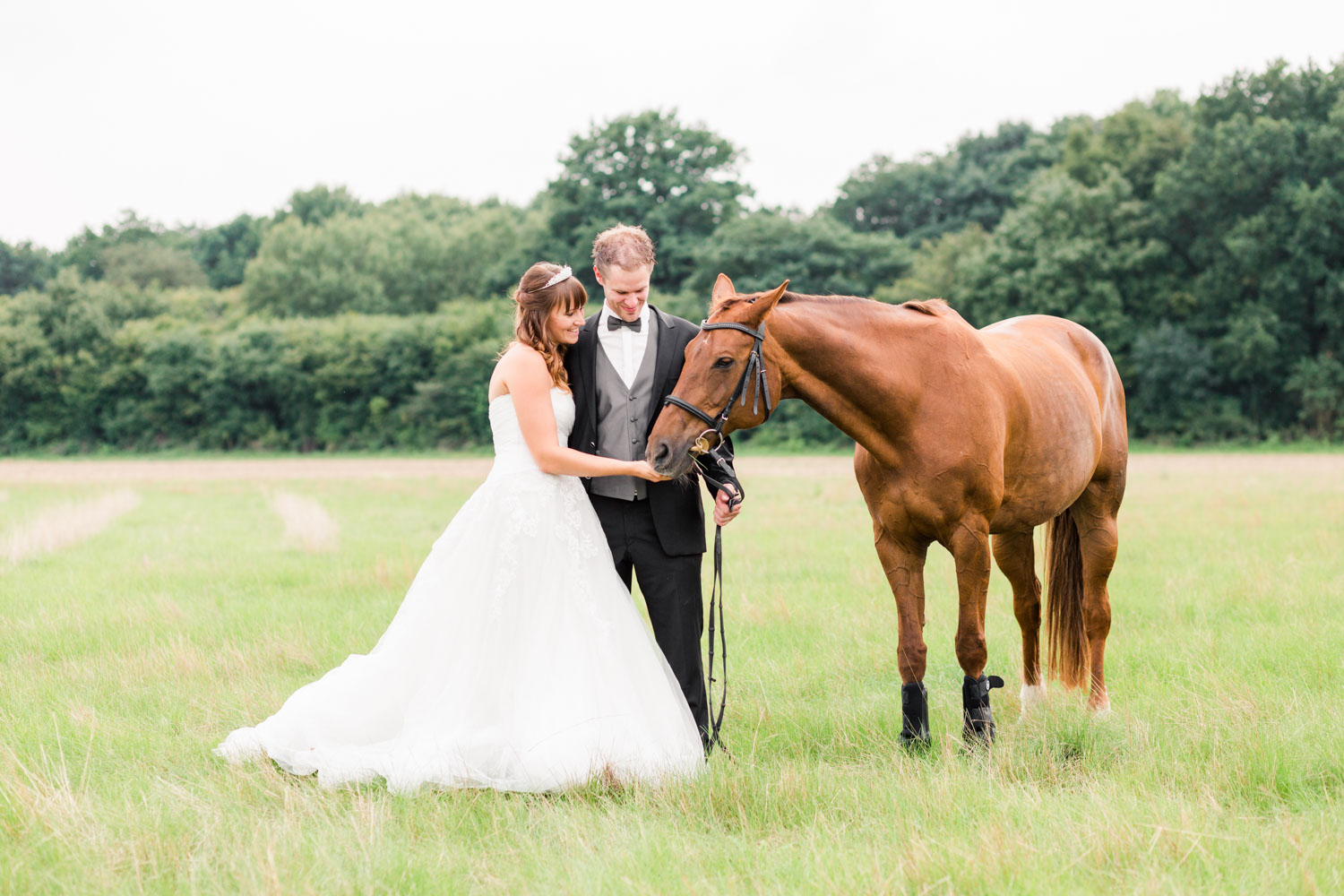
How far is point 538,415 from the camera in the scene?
14.1 ft

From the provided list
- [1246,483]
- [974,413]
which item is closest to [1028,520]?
[974,413]

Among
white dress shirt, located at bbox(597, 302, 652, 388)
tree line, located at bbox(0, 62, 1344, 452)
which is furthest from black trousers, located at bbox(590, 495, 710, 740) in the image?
tree line, located at bbox(0, 62, 1344, 452)

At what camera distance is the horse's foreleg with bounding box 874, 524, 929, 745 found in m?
4.66

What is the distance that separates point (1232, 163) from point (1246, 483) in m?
21.8

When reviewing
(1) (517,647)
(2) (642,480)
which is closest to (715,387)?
(2) (642,480)

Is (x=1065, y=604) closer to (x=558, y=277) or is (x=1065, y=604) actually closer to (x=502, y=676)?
(x=502, y=676)

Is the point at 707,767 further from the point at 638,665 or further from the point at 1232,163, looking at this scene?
the point at 1232,163

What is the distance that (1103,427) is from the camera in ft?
20.3

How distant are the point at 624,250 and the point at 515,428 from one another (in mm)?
940

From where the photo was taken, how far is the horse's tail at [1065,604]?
5.87 m

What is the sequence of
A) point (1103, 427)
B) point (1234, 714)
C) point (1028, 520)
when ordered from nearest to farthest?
point (1234, 714), point (1028, 520), point (1103, 427)

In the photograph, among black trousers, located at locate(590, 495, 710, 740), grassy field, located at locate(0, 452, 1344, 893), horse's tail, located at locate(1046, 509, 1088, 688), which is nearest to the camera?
grassy field, located at locate(0, 452, 1344, 893)

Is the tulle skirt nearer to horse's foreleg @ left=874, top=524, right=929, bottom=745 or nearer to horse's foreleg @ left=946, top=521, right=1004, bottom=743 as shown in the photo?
horse's foreleg @ left=874, top=524, right=929, bottom=745

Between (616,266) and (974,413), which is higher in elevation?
(616,266)
